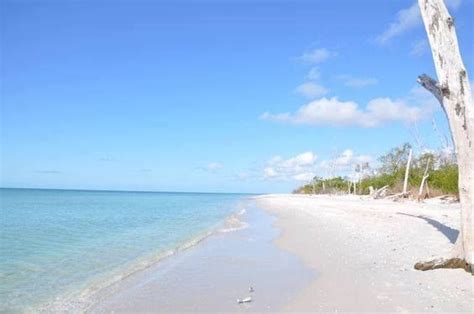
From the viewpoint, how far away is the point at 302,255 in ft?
34.9

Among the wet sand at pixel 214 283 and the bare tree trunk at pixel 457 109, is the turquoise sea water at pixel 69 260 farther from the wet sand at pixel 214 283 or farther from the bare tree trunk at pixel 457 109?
the bare tree trunk at pixel 457 109

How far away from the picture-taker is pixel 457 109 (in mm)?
7934

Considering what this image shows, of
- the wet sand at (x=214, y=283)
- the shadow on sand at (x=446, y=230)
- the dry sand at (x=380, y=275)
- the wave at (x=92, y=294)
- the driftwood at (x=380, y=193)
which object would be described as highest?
the driftwood at (x=380, y=193)

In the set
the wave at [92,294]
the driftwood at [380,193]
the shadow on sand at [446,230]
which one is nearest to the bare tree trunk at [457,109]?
the shadow on sand at [446,230]

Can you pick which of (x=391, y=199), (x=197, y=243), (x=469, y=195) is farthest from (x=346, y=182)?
(x=469, y=195)

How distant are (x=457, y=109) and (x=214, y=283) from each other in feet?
17.9

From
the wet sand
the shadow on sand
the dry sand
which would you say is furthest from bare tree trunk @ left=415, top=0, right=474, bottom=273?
the shadow on sand

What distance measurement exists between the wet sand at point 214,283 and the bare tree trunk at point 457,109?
2.68 m

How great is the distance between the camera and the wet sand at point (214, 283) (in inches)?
255

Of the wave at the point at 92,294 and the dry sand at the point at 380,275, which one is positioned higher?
the dry sand at the point at 380,275

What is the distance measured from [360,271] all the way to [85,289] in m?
5.23

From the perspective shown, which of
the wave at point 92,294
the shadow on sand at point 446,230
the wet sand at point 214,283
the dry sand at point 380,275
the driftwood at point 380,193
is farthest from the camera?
the driftwood at point 380,193

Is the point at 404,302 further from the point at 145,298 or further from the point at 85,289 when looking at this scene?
the point at 85,289

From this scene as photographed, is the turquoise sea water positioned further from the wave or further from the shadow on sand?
the shadow on sand
